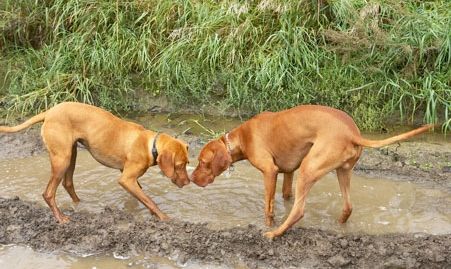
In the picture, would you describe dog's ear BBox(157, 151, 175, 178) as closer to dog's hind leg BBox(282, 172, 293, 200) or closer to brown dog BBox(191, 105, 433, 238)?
brown dog BBox(191, 105, 433, 238)

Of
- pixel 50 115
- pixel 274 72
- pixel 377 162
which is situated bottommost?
pixel 377 162

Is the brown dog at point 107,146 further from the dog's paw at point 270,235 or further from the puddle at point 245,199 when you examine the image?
the dog's paw at point 270,235

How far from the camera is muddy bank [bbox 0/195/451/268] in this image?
14.6 feet

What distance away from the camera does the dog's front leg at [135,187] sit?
516 centimetres

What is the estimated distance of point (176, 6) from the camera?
823 centimetres

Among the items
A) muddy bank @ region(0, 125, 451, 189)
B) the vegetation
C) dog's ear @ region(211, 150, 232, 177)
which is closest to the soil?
dog's ear @ region(211, 150, 232, 177)

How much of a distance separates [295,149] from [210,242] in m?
1.07

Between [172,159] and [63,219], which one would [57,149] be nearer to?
[63,219]

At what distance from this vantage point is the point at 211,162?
5102 mm

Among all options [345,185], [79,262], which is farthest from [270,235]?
[79,262]

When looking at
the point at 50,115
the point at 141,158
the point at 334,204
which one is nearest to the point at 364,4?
the point at 334,204

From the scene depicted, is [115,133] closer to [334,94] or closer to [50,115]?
[50,115]

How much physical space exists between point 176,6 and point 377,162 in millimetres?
3659

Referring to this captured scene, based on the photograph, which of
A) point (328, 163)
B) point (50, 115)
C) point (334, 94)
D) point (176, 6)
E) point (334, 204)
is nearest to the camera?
point (328, 163)
